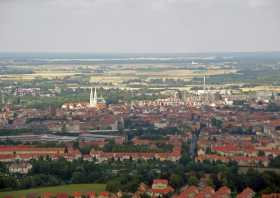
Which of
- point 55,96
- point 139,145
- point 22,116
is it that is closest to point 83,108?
point 22,116

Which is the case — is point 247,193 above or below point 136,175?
above

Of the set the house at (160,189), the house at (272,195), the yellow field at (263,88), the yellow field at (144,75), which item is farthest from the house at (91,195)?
the yellow field at (144,75)

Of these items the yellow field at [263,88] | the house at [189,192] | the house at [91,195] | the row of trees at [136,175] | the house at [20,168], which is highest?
the house at [189,192]

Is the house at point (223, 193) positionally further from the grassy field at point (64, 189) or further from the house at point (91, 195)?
the grassy field at point (64, 189)

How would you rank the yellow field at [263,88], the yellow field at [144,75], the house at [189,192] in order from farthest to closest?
the yellow field at [144,75] → the yellow field at [263,88] → the house at [189,192]

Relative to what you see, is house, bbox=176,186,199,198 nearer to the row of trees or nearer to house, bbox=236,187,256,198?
house, bbox=236,187,256,198

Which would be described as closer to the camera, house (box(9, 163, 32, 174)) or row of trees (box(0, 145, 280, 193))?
row of trees (box(0, 145, 280, 193))

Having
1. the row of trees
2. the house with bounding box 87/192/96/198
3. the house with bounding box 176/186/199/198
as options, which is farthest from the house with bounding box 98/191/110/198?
the house with bounding box 176/186/199/198

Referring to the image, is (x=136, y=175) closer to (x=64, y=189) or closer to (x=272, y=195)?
(x=64, y=189)

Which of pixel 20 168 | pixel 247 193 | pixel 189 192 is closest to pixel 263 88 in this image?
pixel 20 168

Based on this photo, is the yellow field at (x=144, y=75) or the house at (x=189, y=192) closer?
the house at (x=189, y=192)

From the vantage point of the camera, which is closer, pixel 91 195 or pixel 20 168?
pixel 91 195

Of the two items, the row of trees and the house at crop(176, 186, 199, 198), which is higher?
the house at crop(176, 186, 199, 198)
